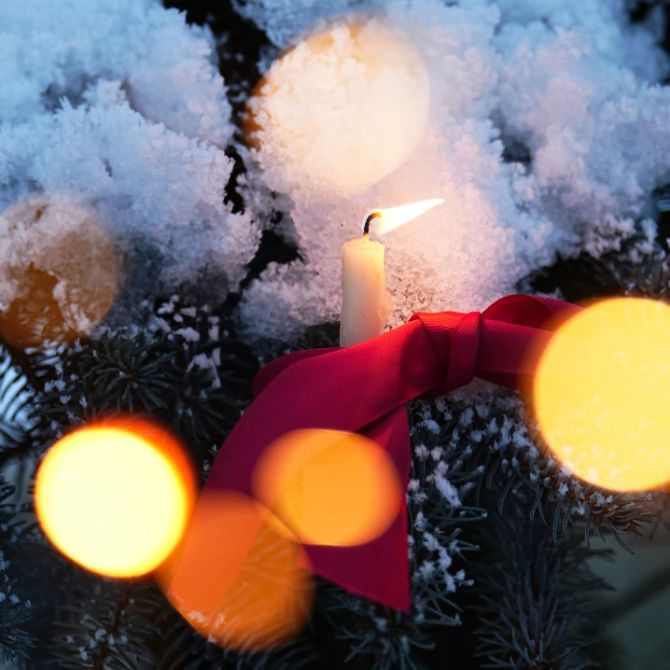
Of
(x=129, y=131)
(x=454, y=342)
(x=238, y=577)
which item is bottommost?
(x=238, y=577)

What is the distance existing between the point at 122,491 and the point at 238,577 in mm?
89

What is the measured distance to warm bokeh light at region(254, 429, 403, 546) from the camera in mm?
410

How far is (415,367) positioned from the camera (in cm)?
45

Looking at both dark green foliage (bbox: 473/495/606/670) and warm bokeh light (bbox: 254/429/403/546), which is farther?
dark green foliage (bbox: 473/495/606/670)

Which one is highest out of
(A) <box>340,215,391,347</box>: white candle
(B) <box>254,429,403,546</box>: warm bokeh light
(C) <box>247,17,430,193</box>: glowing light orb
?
(C) <box>247,17,430,193</box>: glowing light orb

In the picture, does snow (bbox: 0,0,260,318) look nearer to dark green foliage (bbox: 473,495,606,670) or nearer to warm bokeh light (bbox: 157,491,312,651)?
warm bokeh light (bbox: 157,491,312,651)

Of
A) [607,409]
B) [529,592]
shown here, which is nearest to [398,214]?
[607,409]

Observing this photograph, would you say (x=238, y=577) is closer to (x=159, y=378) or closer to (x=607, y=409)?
(x=159, y=378)

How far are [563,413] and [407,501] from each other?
0.34 feet

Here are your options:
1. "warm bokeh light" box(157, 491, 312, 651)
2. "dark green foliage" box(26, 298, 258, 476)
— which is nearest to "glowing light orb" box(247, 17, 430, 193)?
"dark green foliage" box(26, 298, 258, 476)

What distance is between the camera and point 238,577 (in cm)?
48

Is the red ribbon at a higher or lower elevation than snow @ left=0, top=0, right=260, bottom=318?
lower

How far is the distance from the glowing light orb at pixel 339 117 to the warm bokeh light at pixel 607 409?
19 cm

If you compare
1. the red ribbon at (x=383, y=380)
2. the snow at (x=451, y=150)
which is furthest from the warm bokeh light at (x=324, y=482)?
the snow at (x=451, y=150)
